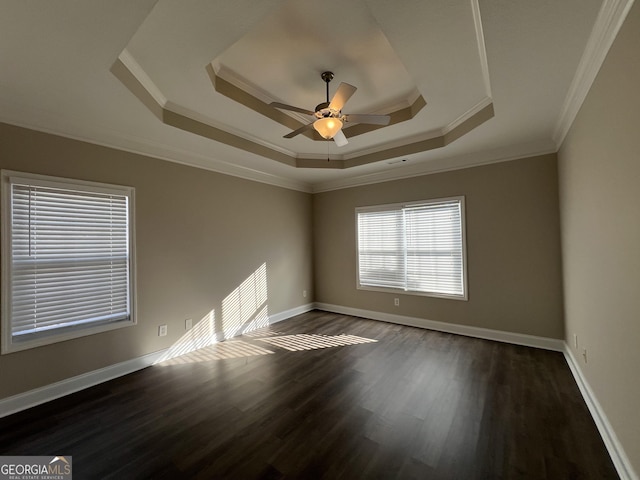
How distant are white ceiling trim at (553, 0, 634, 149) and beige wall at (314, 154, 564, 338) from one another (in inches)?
42.6

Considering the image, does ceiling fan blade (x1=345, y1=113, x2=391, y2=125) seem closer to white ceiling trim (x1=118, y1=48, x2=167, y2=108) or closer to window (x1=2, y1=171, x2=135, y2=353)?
white ceiling trim (x1=118, y1=48, x2=167, y2=108)

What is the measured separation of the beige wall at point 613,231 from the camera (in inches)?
53.9

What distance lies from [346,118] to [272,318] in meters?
3.53

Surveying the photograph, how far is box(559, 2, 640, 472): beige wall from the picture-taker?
137 centimetres

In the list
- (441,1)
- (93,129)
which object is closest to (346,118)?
(441,1)

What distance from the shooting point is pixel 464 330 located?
12.8 ft

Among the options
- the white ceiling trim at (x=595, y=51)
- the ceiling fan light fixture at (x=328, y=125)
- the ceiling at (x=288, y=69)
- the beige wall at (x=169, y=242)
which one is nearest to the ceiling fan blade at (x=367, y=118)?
the ceiling fan light fixture at (x=328, y=125)

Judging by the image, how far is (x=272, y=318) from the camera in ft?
15.4

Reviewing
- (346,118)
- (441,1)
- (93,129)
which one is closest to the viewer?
(441,1)

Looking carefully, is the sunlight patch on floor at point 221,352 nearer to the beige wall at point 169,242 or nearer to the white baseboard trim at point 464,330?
the beige wall at point 169,242

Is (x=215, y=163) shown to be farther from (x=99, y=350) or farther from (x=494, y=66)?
(x=494, y=66)

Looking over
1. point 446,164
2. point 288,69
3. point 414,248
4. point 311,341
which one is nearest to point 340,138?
point 288,69

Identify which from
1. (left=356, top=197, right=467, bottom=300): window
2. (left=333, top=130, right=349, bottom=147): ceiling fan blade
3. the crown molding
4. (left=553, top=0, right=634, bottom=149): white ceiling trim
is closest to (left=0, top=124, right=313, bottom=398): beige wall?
the crown molding

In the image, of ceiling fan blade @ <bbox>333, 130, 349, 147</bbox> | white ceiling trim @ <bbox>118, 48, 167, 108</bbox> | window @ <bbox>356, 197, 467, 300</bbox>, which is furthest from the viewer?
window @ <bbox>356, 197, 467, 300</bbox>
